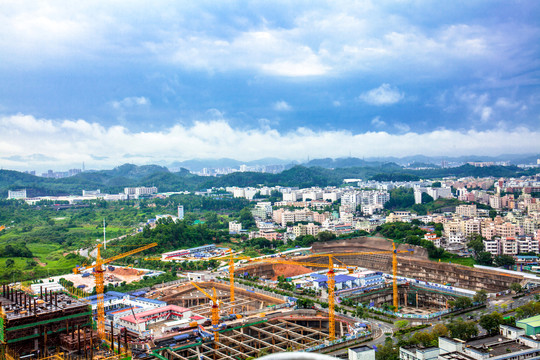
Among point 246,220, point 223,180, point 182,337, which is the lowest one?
point 182,337

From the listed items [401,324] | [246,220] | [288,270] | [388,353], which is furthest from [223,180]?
[388,353]

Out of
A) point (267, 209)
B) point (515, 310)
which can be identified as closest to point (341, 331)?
point (515, 310)

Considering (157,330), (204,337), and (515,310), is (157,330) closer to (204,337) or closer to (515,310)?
(204,337)

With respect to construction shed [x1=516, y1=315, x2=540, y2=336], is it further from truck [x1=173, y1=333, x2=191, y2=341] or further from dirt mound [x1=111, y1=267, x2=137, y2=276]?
dirt mound [x1=111, y1=267, x2=137, y2=276]

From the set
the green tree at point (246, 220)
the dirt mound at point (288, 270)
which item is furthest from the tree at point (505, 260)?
the green tree at point (246, 220)

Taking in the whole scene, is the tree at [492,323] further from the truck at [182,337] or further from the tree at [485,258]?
the tree at [485,258]

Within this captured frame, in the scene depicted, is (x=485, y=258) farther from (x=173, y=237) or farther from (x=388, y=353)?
(x=173, y=237)
